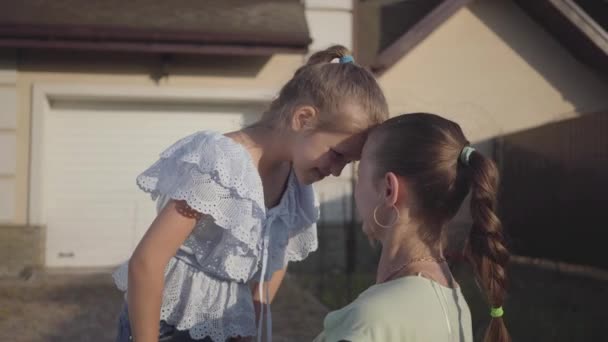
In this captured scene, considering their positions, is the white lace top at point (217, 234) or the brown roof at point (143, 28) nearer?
the white lace top at point (217, 234)

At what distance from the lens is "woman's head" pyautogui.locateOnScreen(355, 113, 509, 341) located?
5.56 ft

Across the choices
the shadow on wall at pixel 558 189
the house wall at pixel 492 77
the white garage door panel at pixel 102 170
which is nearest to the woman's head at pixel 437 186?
the shadow on wall at pixel 558 189

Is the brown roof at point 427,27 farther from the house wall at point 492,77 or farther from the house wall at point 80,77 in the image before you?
the house wall at point 80,77

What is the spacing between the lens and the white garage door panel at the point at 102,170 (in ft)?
26.6

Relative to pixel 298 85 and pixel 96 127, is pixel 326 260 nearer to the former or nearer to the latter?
pixel 96 127

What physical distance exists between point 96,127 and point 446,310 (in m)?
7.16

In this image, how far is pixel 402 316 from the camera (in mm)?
1514

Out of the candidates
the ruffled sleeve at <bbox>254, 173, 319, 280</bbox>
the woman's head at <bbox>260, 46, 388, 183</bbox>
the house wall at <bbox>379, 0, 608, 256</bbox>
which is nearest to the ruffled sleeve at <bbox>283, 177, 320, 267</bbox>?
the ruffled sleeve at <bbox>254, 173, 319, 280</bbox>

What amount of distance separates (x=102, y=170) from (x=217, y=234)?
646 centimetres

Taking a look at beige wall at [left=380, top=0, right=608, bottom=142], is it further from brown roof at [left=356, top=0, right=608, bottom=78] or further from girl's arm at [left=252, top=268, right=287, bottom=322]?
girl's arm at [left=252, top=268, right=287, bottom=322]

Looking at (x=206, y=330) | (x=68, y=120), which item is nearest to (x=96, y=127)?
(x=68, y=120)

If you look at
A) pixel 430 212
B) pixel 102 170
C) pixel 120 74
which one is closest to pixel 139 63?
pixel 120 74

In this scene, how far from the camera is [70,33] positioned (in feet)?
23.9

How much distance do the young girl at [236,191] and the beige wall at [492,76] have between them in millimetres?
6422
